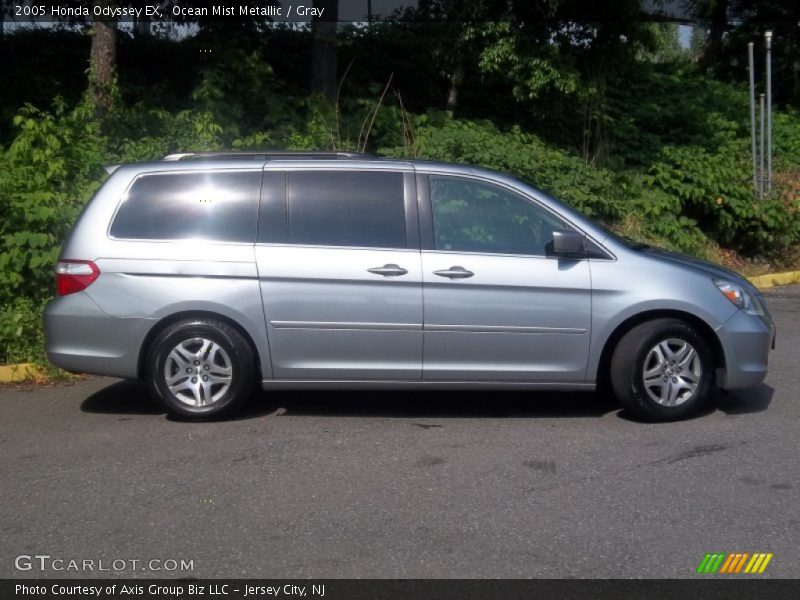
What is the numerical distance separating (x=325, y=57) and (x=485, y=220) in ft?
30.2

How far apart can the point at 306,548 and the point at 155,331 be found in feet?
8.73

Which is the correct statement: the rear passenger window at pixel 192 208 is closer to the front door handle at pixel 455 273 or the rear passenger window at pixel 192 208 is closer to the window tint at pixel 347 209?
the window tint at pixel 347 209

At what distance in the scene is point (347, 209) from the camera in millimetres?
7016

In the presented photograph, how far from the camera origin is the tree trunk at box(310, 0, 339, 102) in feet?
50.4

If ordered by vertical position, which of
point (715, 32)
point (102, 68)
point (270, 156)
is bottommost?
point (270, 156)

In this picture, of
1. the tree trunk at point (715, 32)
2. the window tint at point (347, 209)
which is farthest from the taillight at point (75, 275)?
the tree trunk at point (715, 32)

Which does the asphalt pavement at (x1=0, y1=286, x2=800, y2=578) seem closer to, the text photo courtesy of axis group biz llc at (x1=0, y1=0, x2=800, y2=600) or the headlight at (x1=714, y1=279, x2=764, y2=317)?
the text photo courtesy of axis group biz llc at (x1=0, y1=0, x2=800, y2=600)

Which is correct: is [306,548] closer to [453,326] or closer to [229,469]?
[229,469]

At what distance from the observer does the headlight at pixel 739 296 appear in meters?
6.93

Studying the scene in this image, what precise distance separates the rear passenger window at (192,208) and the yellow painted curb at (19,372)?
2.03 meters
